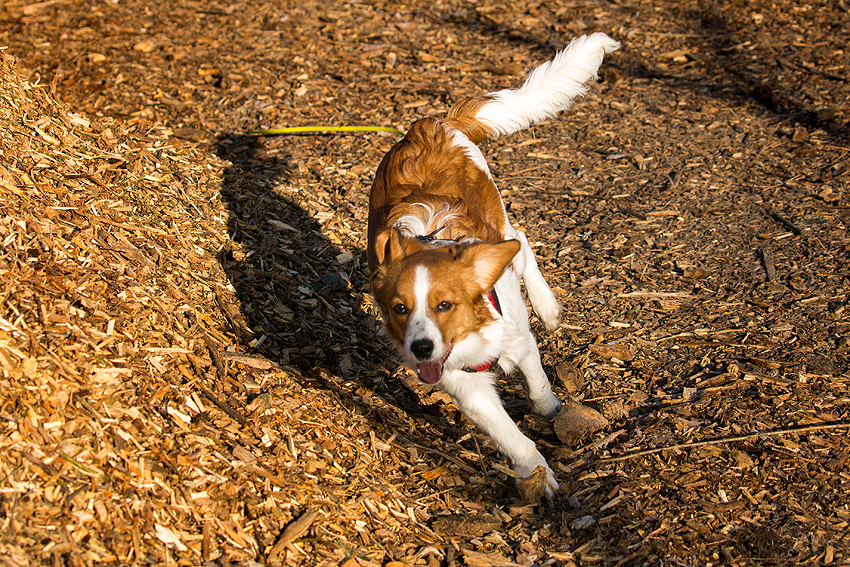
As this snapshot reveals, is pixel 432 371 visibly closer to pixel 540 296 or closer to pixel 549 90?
pixel 540 296

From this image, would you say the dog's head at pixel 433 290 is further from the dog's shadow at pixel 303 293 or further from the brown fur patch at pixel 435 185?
the dog's shadow at pixel 303 293

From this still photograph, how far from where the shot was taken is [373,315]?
17.3 ft

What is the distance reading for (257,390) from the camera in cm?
392

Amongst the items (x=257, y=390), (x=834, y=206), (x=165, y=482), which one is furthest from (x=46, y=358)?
(x=834, y=206)

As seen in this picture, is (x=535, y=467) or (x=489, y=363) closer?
(x=535, y=467)

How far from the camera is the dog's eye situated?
3.67 meters

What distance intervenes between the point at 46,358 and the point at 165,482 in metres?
0.79

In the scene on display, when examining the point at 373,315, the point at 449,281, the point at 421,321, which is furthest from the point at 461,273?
the point at 373,315

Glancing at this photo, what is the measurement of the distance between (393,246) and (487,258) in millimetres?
485

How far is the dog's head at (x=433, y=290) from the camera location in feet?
11.8

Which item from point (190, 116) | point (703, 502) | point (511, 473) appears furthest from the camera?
point (190, 116)

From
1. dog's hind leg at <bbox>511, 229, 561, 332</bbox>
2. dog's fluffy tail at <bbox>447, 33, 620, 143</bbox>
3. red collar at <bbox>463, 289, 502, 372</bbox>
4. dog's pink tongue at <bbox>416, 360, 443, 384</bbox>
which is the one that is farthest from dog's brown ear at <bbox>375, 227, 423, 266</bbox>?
dog's fluffy tail at <bbox>447, 33, 620, 143</bbox>

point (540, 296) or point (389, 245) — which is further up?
point (389, 245)

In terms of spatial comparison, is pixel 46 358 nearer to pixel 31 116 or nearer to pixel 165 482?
pixel 165 482
